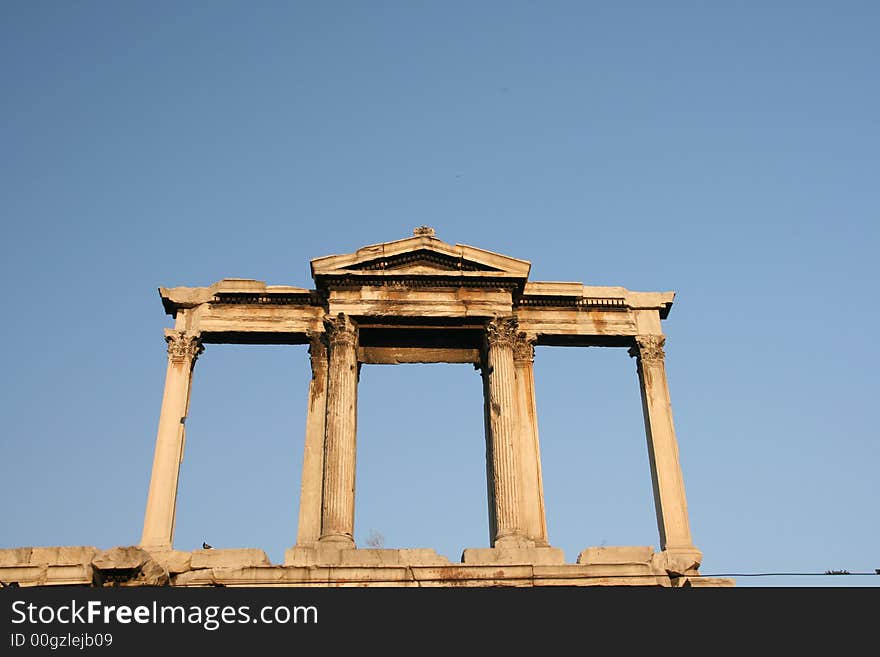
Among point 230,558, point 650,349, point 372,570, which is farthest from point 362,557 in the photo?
point 650,349

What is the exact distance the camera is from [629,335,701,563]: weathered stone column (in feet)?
89.1

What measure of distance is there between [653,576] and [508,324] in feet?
28.9

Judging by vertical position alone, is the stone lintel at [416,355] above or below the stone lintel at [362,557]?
above

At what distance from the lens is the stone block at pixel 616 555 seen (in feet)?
75.9

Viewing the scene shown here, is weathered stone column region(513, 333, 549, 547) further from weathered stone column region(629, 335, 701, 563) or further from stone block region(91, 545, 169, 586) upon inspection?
stone block region(91, 545, 169, 586)

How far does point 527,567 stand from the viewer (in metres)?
23.1

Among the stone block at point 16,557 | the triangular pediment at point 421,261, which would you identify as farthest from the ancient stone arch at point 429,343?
the stone block at point 16,557

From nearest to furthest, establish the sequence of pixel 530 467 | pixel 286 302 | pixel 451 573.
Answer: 1. pixel 451 573
2. pixel 530 467
3. pixel 286 302

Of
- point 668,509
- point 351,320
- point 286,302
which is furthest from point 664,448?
point 286,302

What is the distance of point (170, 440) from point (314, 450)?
427 cm

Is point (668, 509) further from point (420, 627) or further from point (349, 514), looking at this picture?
point (420, 627)

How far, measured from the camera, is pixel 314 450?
27.8 m

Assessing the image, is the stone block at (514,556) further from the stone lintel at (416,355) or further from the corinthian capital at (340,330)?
the stone lintel at (416,355)

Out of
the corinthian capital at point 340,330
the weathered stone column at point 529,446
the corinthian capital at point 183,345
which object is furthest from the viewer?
the corinthian capital at point 183,345
